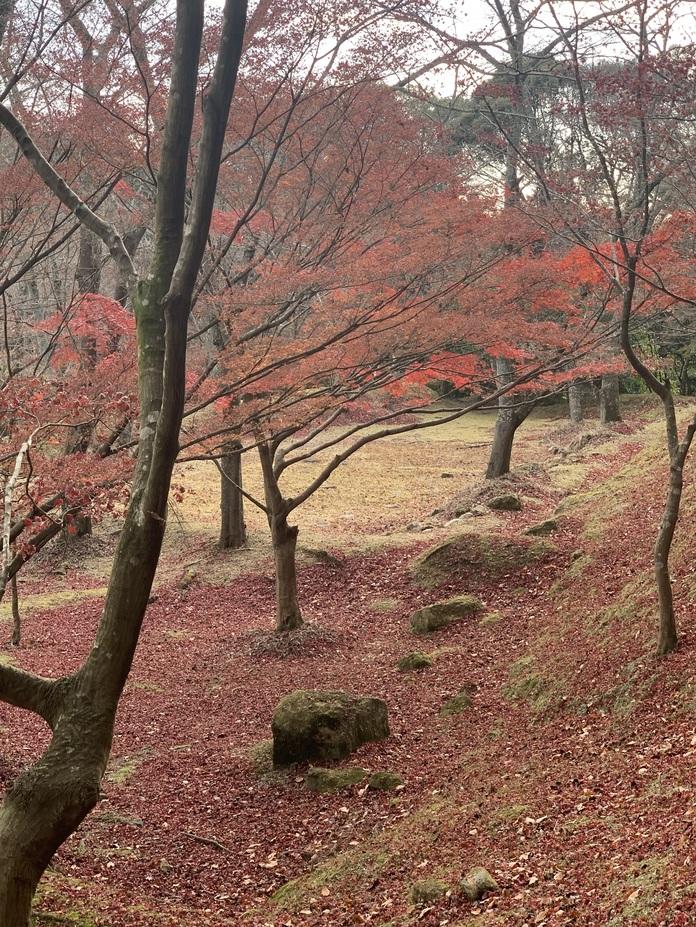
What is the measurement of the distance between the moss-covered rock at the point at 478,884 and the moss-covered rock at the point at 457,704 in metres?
3.34

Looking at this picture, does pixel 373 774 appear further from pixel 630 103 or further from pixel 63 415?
pixel 630 103

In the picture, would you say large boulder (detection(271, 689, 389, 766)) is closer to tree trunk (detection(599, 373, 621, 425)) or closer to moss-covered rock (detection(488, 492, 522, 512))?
moss-covered rock (detection(488, 492, 522, 512))

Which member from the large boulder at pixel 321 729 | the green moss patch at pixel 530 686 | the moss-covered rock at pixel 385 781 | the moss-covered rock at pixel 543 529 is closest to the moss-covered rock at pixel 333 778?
the moss-covered rock at pixel 385 781

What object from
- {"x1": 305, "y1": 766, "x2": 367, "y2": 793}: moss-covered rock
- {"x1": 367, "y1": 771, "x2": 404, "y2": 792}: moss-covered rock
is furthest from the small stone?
{"x1": 367, "y1": 771, "x2": 404, "y2": 792}: moss-covered rock

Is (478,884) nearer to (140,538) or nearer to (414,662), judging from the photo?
(140,538)

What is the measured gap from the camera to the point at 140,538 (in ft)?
14.3

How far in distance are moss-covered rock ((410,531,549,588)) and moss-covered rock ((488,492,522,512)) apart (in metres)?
2.76

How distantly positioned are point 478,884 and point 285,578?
263 inches

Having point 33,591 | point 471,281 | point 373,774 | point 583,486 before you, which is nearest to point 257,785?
point 373,774

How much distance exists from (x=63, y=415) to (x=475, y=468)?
15.8m

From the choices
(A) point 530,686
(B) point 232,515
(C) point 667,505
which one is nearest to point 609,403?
(B) point 232,515

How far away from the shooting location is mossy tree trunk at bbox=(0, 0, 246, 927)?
409 centimetres

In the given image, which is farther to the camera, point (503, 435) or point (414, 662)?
point (503, 435)

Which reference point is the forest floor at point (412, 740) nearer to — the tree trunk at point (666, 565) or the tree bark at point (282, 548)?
the tree trunk at point (666, 565)
